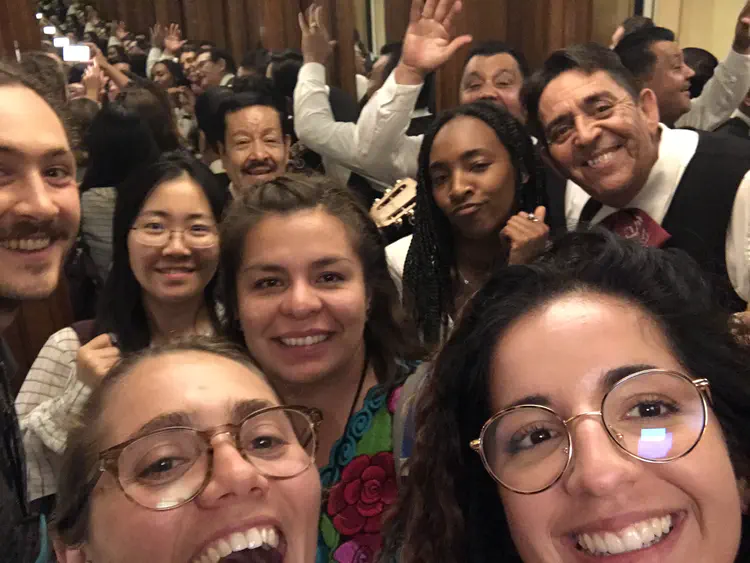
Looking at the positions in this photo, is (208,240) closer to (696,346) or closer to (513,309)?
(513,309)

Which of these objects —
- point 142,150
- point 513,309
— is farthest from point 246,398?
point 142,150

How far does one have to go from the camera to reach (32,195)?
1.43 meters

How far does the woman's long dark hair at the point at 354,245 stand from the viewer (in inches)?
61.6

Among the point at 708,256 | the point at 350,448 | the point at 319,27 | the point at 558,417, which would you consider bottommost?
the point at 350,448

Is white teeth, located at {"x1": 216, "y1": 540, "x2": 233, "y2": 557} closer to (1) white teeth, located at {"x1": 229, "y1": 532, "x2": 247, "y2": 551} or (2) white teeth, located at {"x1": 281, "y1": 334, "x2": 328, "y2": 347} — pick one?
(1) white teeth, located at {"x1": 229, "y1": 532, "x2": 247, "y2": 551}

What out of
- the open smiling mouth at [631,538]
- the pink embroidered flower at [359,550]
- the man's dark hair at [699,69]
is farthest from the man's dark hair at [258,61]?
the open smiling mouth at [631,538]

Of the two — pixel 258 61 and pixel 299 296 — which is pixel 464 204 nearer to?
pixel 299 296

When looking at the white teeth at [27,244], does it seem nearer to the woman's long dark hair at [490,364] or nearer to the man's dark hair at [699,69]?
the woman's long dark hair at [490,364]

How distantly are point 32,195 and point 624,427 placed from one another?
4.04 feet

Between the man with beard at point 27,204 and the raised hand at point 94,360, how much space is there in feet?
0.74

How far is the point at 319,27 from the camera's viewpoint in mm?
3426

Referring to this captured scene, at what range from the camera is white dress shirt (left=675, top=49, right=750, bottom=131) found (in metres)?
3.12

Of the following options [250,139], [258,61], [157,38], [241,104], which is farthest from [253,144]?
[157,38]

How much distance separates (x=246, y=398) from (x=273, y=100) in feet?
6.60
